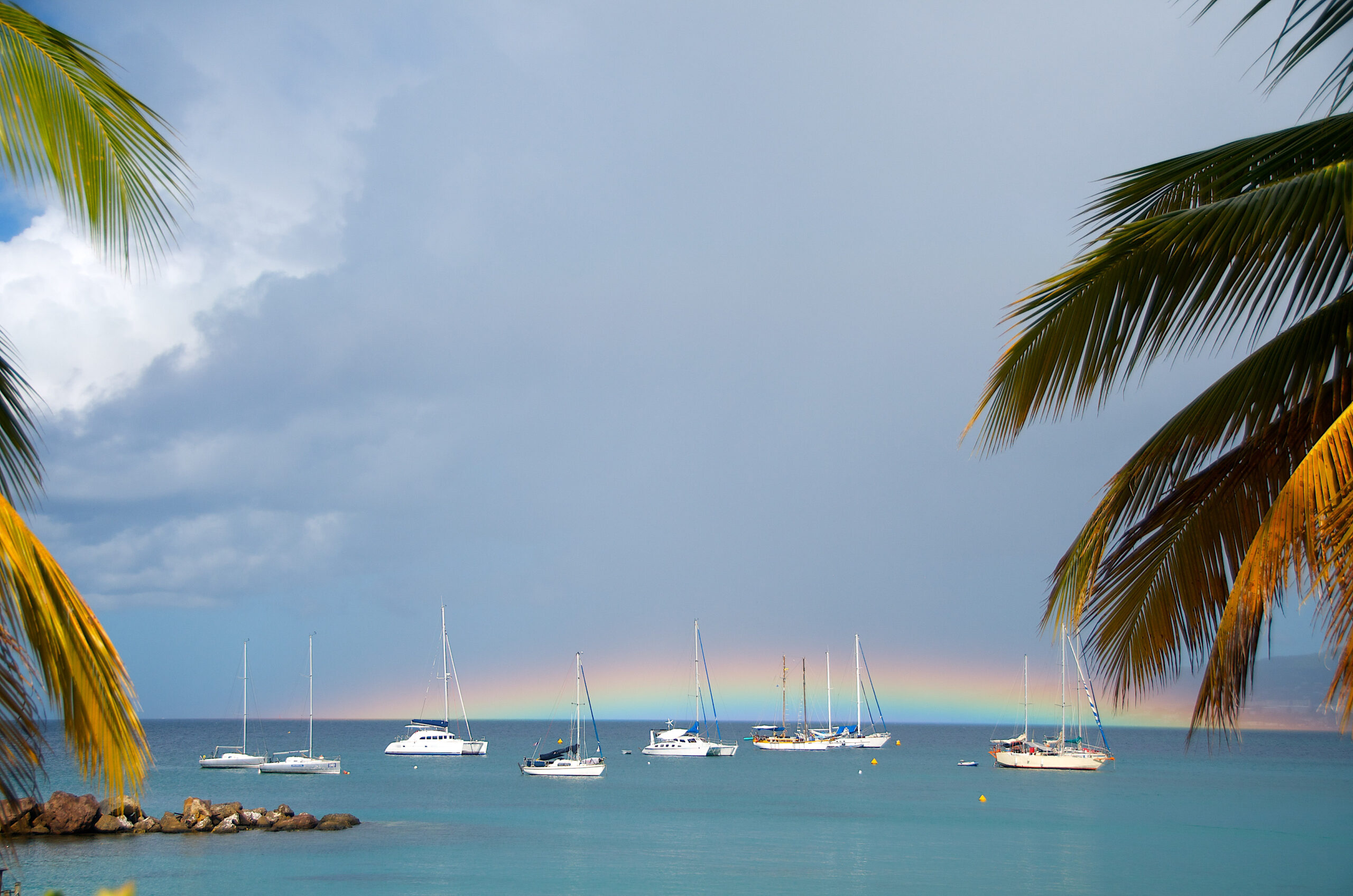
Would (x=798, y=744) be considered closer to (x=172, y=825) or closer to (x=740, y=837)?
(x=740, y=837)

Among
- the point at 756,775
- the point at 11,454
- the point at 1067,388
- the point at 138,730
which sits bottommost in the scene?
the point at 756,775

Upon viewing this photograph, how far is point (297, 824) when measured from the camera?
47.4 m

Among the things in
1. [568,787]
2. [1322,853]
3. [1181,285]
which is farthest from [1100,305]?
[568,787]

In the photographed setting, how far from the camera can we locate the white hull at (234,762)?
92.7 metres

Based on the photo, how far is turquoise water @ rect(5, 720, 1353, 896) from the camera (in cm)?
3816

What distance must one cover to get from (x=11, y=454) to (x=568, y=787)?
255 ft

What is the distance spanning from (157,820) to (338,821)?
7.59 m

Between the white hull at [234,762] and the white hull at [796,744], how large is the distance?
61.8 meters

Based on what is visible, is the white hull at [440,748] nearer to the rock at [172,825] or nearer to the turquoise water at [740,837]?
the turquoise water at [740,837]

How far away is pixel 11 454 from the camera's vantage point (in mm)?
4793

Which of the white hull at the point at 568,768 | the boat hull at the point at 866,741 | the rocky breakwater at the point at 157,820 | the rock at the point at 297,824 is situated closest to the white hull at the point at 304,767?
the white hull at the point at 568,768

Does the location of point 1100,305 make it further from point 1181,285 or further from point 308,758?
Answer: point 308,758

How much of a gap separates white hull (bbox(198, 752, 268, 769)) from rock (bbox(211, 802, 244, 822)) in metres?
48.1

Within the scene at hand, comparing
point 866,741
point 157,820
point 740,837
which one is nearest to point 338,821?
point 157,820
